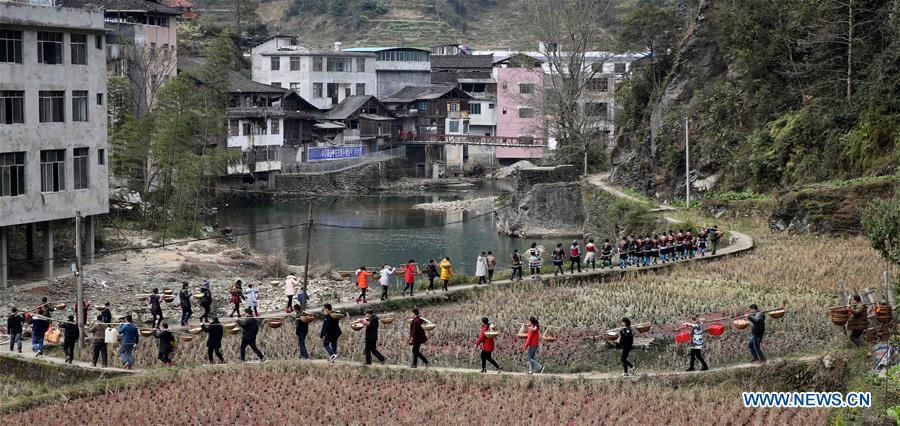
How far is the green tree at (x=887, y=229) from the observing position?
90.8 ft

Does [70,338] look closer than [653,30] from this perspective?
Yes

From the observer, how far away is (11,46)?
130 feet

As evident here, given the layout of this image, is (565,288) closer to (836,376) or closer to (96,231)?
(836,376)

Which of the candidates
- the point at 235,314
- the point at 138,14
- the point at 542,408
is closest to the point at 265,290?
the point at 235,314

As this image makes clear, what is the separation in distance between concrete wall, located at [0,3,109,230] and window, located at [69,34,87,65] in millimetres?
148

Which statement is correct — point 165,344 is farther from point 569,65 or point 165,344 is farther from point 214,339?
point 569,65

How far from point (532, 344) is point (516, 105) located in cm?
7058

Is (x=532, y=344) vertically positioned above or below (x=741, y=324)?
below

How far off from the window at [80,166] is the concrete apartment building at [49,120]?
4 centimetres

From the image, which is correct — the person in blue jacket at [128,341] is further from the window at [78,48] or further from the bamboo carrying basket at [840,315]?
the window at [78,48]

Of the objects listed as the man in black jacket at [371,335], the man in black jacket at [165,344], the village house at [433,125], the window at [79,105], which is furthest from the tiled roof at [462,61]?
the man in black jacket at [371,335]

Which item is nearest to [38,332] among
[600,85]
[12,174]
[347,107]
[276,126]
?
[12,174]

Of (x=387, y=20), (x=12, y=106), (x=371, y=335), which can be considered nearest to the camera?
(x=371, y=335)

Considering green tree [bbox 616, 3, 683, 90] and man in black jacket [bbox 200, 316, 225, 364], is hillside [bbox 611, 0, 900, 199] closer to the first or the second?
green tree [bbox 616, 3, 683, 90]
